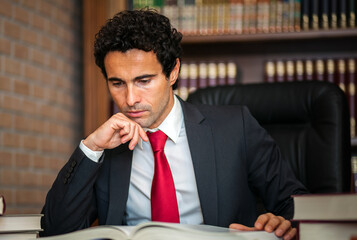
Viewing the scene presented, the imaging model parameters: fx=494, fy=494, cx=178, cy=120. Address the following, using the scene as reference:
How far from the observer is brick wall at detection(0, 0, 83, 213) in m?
2.17

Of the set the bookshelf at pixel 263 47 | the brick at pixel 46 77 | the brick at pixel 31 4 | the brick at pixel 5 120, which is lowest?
the brick at pixel 5 120

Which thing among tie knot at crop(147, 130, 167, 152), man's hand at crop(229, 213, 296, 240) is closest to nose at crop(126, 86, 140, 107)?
tie knot at crop(147, 130, 167, 152)

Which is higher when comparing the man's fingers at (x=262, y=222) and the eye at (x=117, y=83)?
the eye at (x=117, y=83)

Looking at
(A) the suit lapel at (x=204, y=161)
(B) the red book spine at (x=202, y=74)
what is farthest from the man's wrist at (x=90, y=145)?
(B) the red book spine at (x=202, y=74)

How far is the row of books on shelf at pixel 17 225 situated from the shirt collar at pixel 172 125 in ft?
1.92

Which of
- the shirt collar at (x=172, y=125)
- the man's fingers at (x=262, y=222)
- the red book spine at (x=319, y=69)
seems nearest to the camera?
the man's fingers at (x=262, y=222)

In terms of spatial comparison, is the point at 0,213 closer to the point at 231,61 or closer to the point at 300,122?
the point at 300,122

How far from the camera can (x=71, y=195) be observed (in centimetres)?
129

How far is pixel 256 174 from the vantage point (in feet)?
5.00

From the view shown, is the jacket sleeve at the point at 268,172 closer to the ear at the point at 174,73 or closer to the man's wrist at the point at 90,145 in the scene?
the ear at the point at 174,73

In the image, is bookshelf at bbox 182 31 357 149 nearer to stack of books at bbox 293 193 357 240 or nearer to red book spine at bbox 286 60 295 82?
red book spine at bbox 286 60 295 82

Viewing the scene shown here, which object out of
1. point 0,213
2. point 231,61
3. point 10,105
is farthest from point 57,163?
point 0,213

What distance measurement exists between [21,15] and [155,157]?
1253 millimetres

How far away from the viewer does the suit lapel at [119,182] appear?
4.56 feet
